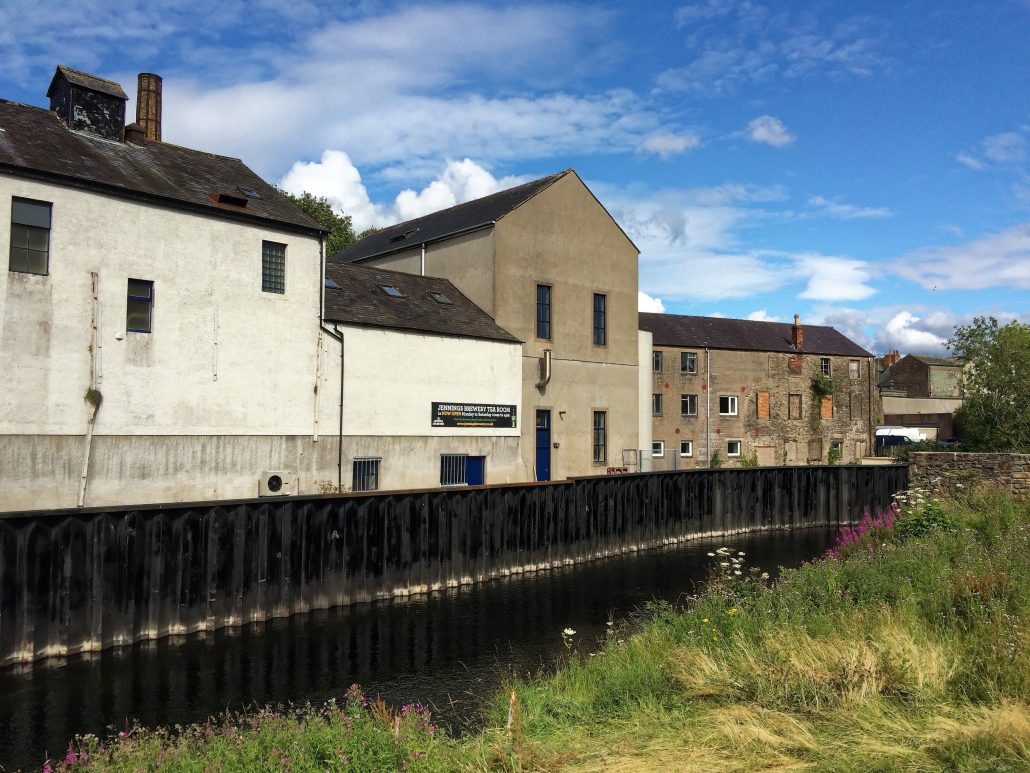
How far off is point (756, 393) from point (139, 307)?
4081cm

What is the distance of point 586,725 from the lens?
26.8 ft

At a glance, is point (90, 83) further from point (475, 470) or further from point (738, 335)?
point (738, 335)

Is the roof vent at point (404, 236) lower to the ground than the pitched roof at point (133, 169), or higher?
higher

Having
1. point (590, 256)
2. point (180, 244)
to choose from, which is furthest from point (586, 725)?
point (590, 256)

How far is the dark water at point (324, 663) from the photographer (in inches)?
464

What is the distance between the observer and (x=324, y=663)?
14.6m

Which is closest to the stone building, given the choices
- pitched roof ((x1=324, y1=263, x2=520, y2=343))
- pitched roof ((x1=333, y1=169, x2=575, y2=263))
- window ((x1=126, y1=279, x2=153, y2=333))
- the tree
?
the tree

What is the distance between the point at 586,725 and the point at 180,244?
16018mm

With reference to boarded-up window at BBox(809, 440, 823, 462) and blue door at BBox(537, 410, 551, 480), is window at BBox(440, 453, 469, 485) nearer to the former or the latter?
blue door at BBox(537, 410, 551, 480)

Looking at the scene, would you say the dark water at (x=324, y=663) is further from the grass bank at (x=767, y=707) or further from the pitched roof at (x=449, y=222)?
the pitched roof at (x=449, y=222)

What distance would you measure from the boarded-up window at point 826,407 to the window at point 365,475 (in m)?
39.1

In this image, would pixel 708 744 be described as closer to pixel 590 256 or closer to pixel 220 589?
pixel 220 589

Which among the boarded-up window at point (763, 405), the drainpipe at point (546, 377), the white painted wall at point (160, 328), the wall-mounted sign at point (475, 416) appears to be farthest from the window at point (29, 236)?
the boarded-up window at point (763, 405)

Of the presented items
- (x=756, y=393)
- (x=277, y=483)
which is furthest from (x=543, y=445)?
(x=756, y=393)
